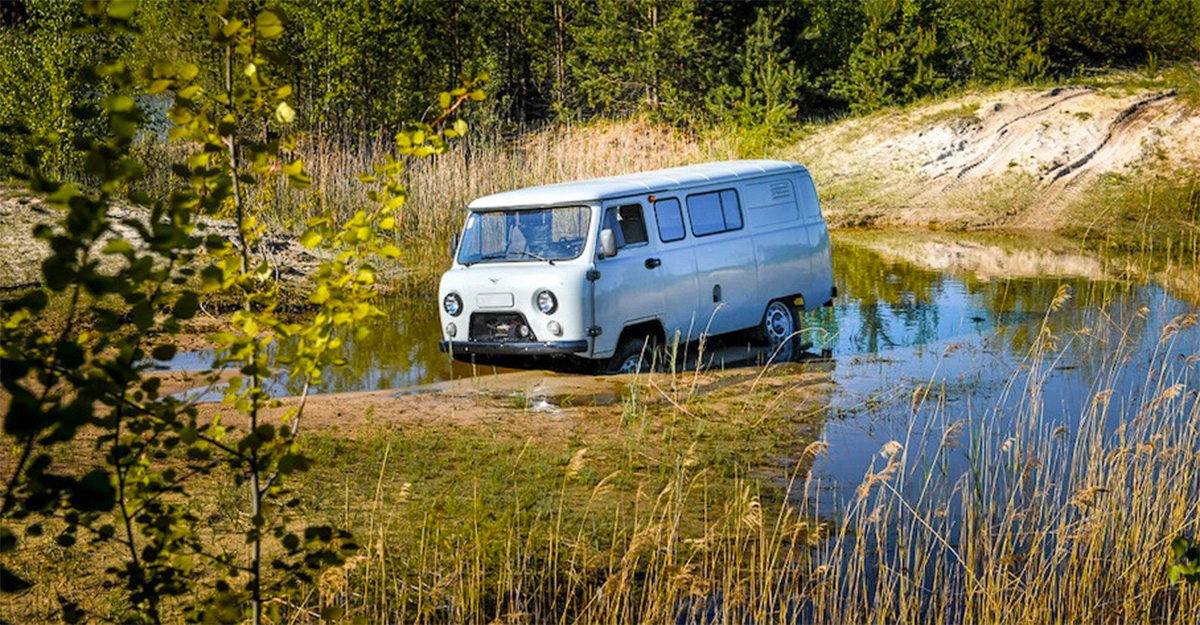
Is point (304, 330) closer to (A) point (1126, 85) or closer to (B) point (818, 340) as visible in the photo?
(B) point (818, 340)

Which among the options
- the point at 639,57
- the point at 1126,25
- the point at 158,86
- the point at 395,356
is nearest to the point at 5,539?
the point at 158,86

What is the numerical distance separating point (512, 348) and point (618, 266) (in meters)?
1.22

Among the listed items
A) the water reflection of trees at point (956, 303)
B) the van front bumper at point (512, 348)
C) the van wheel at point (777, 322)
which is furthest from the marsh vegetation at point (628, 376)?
the van wheel at point (777, 322)

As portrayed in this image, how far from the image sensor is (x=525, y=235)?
42.9 ft

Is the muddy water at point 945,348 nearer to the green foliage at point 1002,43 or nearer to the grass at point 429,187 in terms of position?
the grass at point 429,187

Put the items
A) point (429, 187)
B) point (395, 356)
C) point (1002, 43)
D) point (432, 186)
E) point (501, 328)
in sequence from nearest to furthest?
point (501, 328) < point (395, 356) < point (432, 186) < point (429, 187) < point (1002, 43)

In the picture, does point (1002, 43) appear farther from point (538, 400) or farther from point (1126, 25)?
point (538, 400)

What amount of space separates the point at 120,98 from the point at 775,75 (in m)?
30.7

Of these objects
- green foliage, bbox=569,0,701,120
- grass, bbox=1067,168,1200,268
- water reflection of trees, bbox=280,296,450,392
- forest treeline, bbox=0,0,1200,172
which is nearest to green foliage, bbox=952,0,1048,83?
forest treeline, bbox=0,0,1200,172

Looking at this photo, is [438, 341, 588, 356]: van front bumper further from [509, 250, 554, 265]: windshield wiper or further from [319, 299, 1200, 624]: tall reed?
[319, 299, 1200, 624]: tall reed

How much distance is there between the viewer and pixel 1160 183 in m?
26.6

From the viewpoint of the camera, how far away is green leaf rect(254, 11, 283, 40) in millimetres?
3605

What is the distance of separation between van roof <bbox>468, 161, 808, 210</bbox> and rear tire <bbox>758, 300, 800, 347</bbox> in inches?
55.2

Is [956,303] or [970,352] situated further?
[956,303]
